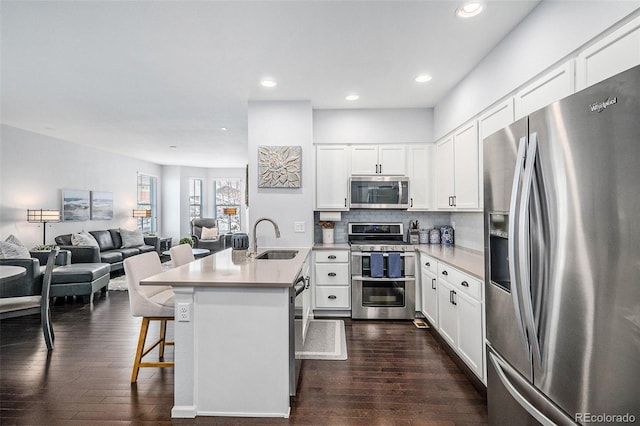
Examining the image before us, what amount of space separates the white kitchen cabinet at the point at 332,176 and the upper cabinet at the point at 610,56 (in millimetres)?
2693

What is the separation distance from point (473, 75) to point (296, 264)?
241cm

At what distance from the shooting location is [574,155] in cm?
111

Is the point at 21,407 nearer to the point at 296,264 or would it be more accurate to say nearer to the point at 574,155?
the point at 296,264

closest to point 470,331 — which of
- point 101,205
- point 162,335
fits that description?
point 162,335

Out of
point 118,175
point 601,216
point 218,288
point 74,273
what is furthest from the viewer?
point 118,175

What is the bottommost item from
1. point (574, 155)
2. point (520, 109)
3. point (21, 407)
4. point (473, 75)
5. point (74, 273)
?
point (21, 407)

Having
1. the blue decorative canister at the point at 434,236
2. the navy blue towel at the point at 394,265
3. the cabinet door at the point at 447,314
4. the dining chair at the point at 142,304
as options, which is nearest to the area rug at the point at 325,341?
the navy blue towel at the point at 394,265

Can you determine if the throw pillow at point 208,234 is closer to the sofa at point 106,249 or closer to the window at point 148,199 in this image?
the sofa at point 106,249

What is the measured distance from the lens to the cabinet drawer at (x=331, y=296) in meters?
3.92

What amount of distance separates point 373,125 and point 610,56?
2.82m

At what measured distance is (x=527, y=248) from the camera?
128 cm

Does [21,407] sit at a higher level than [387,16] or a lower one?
lower

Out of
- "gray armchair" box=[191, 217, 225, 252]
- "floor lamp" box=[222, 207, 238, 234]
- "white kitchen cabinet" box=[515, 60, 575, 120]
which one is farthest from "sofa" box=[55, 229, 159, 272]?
"white kitchen cabinet" box=[515, 60, 575, 120]

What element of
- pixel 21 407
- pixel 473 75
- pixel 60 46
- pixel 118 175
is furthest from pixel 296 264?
pixel 118 175
